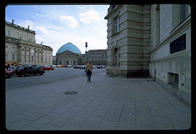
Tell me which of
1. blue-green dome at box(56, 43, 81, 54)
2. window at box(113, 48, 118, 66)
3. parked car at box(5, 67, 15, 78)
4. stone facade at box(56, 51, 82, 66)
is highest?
blue-green dome at box(56, 43, 81, 54)

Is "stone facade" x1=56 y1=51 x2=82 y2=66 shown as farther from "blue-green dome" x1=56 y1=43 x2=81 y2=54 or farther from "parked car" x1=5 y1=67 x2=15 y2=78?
"parked car" x1=5 y1=67 x2=15 y2=78

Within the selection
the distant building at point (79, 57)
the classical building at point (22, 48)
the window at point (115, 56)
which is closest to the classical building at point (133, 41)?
the window at point (115, 56)

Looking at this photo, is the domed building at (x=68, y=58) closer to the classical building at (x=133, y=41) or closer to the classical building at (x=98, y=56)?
the classical building at (x=98, y=56)

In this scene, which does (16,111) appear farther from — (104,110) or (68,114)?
(104,110)

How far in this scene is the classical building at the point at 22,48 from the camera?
57469 mm

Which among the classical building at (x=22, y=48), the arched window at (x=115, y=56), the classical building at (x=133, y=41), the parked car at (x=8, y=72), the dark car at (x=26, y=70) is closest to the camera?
the classical building at (x=133, y=41)

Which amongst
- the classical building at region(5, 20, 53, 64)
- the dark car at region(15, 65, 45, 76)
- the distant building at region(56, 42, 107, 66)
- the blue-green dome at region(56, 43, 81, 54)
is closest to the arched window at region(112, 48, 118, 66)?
the dark car at region(15, 65, 45, 76)

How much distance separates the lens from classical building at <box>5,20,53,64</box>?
57469 millimetres

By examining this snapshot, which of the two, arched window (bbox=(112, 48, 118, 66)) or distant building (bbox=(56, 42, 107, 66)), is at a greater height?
distant building (bbox=(56, 42, 107, 66))

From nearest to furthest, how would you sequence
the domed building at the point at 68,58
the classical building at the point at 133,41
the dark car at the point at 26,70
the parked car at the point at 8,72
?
the classical building at the point at 133,41, the parked car at the point at 8,72, the dark car at the point at 26,70, the domed building at the point at 68,58

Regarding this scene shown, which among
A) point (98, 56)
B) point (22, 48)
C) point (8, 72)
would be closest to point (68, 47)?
point (98, 56)

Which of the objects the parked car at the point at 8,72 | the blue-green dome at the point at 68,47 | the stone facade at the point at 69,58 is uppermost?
the blue-green dome at the point at 68,47

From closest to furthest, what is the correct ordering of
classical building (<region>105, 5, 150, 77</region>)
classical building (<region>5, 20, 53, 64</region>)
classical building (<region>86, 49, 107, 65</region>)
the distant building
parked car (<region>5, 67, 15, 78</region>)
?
classical building (<region>105, 5, 150, 77</region>) < parked car (<region>5, 67, 15, 78</region>) < classical building (<region>5, 20, 53, 64</region>) < classical building (<region>86, 49, 107, 65</region>) < the distant building

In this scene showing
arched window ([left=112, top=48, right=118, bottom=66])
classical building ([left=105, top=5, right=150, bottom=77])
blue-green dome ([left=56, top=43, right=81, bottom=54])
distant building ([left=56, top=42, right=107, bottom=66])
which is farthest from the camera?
blue-green dome ([left=56, top=43, right=81, bottom=54])
